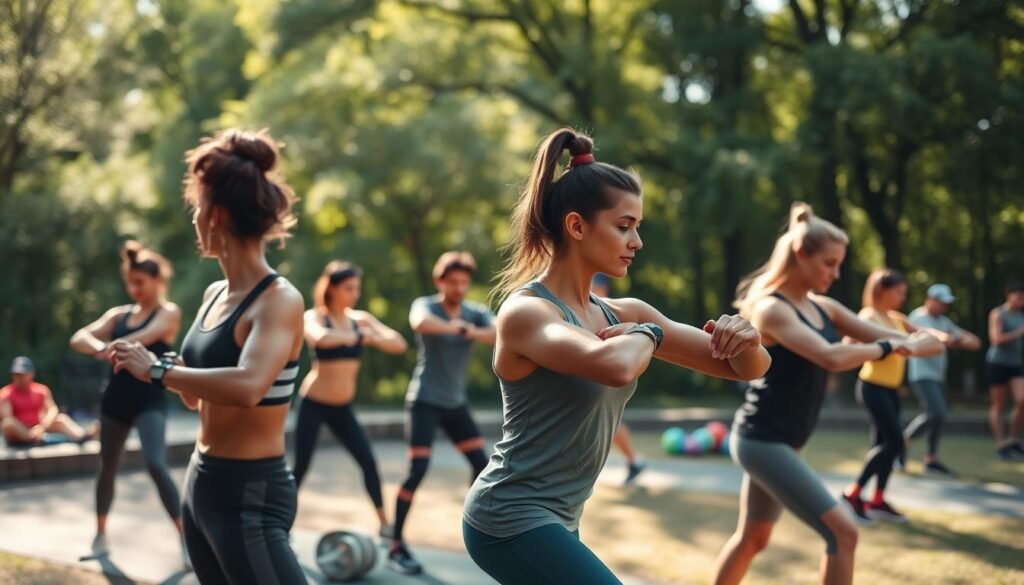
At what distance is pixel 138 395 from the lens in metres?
6.28

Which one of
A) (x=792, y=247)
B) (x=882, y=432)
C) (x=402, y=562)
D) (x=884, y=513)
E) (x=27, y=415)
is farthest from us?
(x=27, y=415)

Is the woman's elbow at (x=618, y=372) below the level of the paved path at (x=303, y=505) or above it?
above

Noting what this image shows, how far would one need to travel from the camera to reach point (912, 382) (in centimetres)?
984

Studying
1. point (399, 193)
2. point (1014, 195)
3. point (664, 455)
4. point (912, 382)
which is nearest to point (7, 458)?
point (664, 455)

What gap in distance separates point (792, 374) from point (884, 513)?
353cm

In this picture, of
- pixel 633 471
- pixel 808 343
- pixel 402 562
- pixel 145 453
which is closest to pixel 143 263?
pixel 145 453

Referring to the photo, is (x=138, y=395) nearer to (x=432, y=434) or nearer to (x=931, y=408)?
(x=432, y=434)

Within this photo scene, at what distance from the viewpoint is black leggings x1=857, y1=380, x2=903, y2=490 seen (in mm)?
7637

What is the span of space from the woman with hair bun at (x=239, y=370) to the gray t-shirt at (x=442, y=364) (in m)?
3.65

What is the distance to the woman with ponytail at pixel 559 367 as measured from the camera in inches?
107

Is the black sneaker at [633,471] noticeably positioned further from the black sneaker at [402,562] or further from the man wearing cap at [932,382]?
the black sneaker at [402,562]

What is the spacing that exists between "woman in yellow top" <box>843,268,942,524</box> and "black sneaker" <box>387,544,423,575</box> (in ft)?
11.1

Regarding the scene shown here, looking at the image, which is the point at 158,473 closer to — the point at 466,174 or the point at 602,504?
the point at 602,504

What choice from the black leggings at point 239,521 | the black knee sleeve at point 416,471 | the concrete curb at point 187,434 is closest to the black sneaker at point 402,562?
the black knee sleeve at point 416,471
